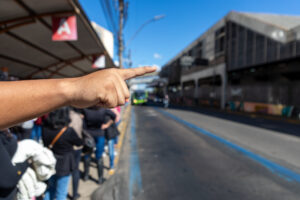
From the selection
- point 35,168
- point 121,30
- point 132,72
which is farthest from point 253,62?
point 35,168

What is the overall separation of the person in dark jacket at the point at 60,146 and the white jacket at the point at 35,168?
42 cm

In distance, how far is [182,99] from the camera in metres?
35.1

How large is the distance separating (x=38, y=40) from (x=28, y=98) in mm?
5836

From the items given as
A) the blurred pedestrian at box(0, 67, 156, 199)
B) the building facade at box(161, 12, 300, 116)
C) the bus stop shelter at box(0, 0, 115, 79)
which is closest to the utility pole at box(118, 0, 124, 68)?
the bus stop shelter at box(0, 0, 115, 79)

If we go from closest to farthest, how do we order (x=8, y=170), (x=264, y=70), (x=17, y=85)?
(x=17, y=85)
(x=8, y=170)
(x=264, y=70)

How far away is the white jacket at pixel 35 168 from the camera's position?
176 centimetres

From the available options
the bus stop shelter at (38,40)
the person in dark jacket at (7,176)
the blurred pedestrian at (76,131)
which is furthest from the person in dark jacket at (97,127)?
the person in dark jacket at (7,176)

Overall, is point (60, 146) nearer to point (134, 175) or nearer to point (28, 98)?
point (134, 175)

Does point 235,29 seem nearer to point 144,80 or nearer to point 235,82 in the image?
point 235,82

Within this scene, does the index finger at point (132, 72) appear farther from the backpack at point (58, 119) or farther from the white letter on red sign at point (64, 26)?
the white letter on red sign at point (64, 26)

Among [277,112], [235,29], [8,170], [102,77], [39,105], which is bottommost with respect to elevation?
[277,112]

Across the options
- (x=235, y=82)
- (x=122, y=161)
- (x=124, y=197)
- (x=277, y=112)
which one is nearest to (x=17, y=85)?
(x=124, y=197)

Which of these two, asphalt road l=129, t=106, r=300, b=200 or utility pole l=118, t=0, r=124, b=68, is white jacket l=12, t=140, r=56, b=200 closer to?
asphalt road l=129, t=106, r=300, b=200

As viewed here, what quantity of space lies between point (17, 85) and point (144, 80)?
69377mm
